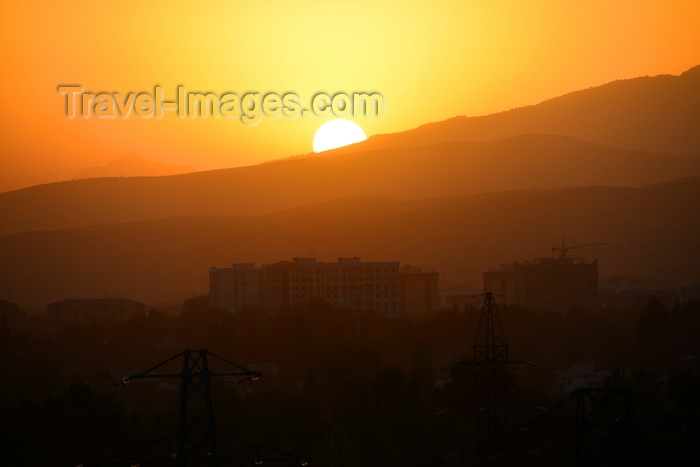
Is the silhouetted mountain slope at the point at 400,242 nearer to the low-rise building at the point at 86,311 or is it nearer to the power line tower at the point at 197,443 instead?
the low-rise building at the point at 86,311

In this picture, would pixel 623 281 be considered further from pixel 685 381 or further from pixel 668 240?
pixel 685 381

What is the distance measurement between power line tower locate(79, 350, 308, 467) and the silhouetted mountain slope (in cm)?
11122

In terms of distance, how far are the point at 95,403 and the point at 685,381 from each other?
678 inches

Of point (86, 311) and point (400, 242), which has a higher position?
point (400, 242)

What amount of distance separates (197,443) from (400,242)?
143 metres

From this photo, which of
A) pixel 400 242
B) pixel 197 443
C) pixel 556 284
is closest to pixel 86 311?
pixel 556 284

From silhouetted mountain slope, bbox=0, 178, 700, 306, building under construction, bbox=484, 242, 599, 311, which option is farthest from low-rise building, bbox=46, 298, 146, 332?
silhouetted mountain slope, bbox=0, 178, 700, 306

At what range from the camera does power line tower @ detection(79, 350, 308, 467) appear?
20.6 meters

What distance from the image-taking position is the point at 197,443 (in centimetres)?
3328

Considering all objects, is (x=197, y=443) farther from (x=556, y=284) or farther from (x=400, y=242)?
(x=400, y=242)

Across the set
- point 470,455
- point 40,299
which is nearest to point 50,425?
point 470,455

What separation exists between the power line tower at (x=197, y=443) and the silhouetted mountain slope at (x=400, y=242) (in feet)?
365

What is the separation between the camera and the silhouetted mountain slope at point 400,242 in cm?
15638

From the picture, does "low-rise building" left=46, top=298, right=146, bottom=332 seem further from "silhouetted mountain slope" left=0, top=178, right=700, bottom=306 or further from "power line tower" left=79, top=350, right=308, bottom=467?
"power line tower" left=79, top=350, right=308, bottom=467
